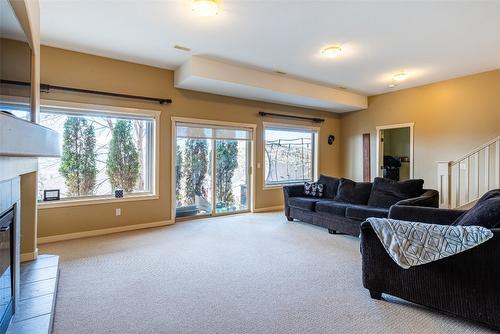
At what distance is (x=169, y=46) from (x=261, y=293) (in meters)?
3.48

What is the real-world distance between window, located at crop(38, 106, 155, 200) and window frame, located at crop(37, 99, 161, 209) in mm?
22

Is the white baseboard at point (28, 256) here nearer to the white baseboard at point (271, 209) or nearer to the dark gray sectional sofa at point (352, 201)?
the dark gray sectional sofa at point (352, 201)

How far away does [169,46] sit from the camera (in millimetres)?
3938

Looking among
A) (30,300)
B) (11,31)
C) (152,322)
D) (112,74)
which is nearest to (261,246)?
(152,322)

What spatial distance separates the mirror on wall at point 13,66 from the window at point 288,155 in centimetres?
463

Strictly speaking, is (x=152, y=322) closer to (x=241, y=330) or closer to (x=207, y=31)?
(x=241, y=330)

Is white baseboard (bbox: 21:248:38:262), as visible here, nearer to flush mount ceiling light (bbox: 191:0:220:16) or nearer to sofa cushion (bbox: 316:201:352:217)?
flush mount ceiling light (bbox: 191:0:220:16)

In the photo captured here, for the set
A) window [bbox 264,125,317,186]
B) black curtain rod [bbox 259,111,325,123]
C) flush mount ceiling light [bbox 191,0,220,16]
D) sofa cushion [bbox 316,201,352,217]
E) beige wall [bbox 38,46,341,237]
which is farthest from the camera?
window [bbox 264,125,317,186]

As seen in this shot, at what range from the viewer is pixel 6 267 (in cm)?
175

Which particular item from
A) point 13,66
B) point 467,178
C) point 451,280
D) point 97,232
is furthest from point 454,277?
point 97,232

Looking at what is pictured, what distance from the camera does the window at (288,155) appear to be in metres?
6.41

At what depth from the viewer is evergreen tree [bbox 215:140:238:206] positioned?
5.67 metres

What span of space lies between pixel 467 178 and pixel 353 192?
77.1 inches

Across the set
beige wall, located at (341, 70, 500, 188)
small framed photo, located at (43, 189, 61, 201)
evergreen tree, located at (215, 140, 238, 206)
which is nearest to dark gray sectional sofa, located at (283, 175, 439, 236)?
evergreen tree, located at (215, 140, 238, 206)
